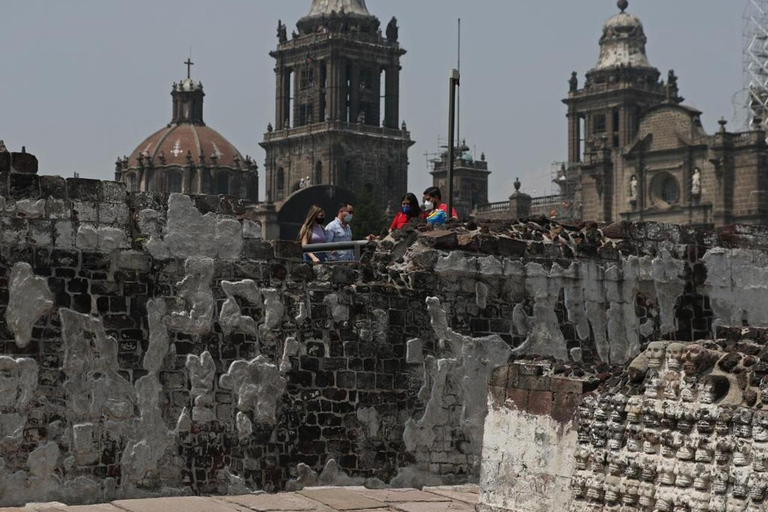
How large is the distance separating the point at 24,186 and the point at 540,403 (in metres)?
3.42

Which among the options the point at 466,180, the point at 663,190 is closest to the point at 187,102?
the point at 466,180

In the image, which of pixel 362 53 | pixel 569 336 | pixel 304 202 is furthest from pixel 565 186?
pixel 569 336

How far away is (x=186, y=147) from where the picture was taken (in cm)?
9544

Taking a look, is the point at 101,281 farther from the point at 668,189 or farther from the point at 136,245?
the point at 668,189

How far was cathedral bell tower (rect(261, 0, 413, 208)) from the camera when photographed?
90.4 meters

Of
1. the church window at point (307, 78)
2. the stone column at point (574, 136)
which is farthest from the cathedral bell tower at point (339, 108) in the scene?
the stone column at point (574, 136)

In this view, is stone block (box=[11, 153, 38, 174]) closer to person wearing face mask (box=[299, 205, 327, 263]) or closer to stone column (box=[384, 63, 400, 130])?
person wearing face mask (box=[299, 205, 327, 263])

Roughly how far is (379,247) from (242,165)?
84.2 meters

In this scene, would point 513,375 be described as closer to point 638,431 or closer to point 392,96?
point 638,431

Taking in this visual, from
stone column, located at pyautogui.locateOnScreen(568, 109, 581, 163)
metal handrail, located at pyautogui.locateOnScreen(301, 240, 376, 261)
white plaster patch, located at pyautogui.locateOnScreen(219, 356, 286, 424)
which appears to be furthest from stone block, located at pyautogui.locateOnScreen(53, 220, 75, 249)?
stone column, located at pyautogui.locateOnScreen(568, 109, 581, 163)

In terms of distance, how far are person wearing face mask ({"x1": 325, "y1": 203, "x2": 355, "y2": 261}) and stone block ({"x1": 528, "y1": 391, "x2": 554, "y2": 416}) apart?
3.14m

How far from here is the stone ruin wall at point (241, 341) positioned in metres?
10.0

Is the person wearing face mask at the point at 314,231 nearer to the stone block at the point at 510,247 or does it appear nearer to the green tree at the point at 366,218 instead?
the stone block at the point at 510,247

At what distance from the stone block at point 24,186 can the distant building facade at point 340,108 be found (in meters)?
79.2
